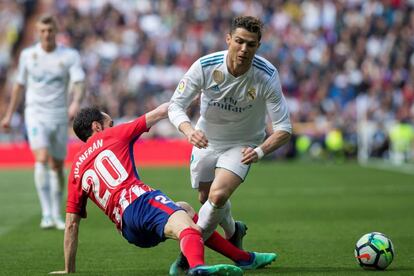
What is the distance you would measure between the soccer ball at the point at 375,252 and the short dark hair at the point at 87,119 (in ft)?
8.13

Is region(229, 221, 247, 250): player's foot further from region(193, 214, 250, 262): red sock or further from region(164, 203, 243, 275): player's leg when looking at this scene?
region(164, 203, 243, 275): player's leg

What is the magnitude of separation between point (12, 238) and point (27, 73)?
2.64 meters

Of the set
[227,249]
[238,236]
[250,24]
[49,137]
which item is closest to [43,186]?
[49,137]

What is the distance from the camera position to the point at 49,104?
515 inches

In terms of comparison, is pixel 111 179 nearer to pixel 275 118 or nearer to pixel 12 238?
pixel 275 118

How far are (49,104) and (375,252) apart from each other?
606 centimetres

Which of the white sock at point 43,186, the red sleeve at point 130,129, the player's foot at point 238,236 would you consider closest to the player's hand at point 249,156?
the red sleeve at point 130,129

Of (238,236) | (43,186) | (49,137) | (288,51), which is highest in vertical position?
(238,236)

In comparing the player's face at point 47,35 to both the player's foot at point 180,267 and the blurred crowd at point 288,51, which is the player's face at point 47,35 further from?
the blurred crowd at point 288,51

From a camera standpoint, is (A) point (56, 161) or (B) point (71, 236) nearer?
(B) point (71, 236)

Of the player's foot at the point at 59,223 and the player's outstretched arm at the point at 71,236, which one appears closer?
the player's outstretched arm at the point at 71,236

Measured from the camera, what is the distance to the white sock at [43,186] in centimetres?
1276

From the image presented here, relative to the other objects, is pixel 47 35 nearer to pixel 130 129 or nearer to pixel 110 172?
pixel 130 129

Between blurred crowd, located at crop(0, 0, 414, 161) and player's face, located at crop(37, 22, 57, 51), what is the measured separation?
16348mm
